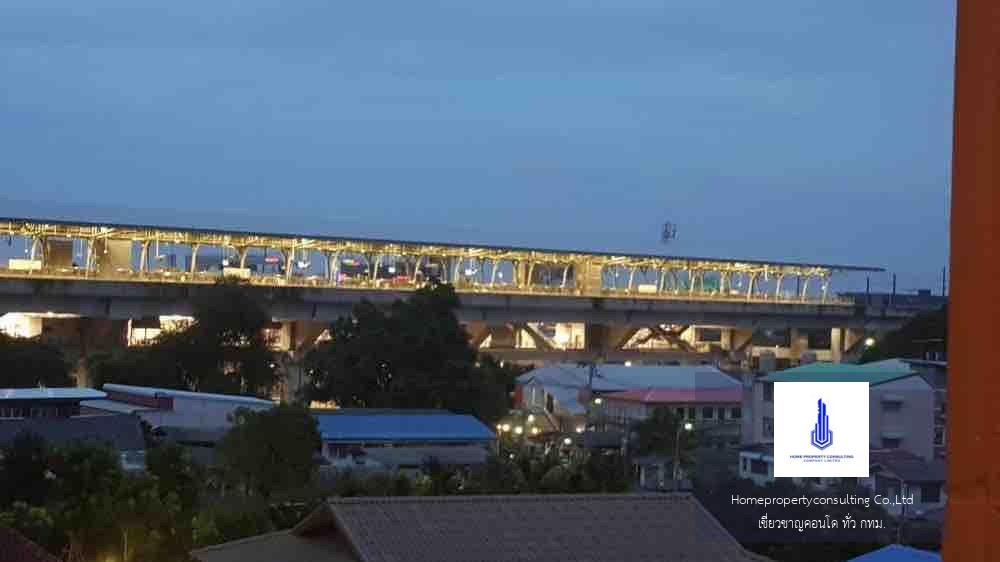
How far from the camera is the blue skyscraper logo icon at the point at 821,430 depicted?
615 inches

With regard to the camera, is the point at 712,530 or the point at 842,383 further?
the point at 842,383

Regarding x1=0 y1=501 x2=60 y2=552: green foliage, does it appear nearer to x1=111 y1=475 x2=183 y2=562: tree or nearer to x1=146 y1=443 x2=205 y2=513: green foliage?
x1=111 y1=475 x2=183 y2=562: tree

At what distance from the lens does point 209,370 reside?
1281 inches

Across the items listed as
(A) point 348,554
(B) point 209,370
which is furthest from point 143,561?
(B) point 209,370

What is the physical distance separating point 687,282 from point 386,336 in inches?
1290

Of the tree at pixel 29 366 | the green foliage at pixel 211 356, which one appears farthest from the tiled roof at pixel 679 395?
the tree at pixel 29 366

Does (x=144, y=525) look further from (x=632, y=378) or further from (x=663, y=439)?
(x=632, y=378)

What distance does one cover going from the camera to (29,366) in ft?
96.7

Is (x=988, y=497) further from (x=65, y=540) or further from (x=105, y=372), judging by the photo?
(x=105, y=372)

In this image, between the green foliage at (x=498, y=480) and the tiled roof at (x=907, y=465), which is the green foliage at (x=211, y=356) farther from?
A: the tiled roof at (x=907, y=465)

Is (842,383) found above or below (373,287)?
below

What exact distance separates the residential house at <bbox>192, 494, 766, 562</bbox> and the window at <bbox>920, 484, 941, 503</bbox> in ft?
20.7

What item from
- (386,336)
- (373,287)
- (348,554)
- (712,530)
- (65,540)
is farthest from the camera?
(373,287)

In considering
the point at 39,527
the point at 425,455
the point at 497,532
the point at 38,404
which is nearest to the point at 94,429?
the point at 38,404
